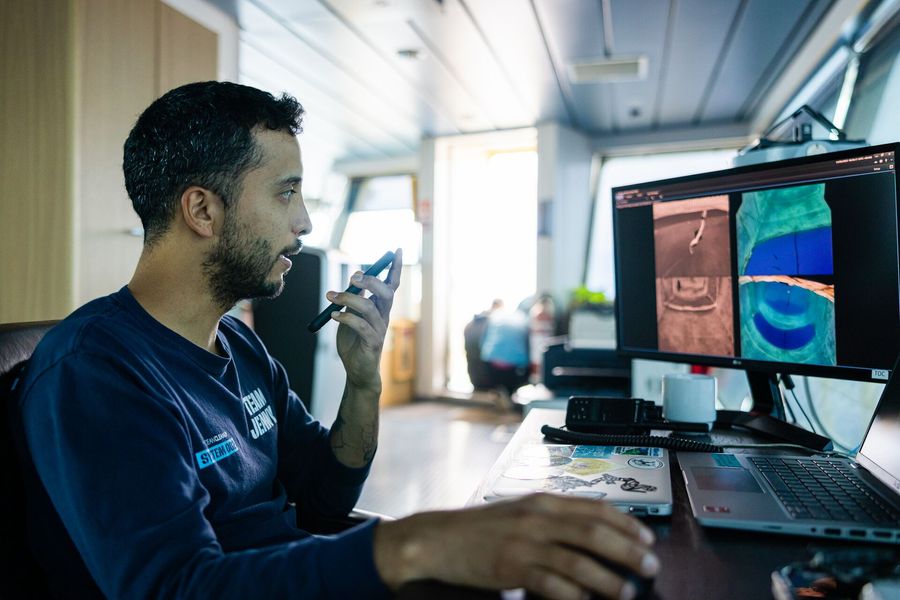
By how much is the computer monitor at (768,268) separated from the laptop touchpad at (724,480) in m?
0.31

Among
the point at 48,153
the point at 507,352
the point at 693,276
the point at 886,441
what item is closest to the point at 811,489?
the point at 886,441

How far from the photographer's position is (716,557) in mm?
626

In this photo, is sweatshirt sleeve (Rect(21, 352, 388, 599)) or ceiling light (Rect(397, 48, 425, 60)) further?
ceiling light (Rect(397, 48, 425, 60))

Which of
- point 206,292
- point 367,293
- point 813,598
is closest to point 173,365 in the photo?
point 206,292

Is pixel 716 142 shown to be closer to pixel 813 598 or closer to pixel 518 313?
pixel 518 313

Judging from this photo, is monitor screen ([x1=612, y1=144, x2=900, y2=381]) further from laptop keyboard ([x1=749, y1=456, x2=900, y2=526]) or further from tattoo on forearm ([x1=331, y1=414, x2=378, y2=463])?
tattoo on forearm ([x1=331, y1=414, x2=378, y2=463])

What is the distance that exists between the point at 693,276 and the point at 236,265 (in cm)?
89

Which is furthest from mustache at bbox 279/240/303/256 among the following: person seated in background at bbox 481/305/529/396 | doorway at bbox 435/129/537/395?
doorway at bbox 435/129/537/395

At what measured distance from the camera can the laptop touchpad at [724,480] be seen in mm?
804

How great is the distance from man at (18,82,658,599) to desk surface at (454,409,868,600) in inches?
5.1

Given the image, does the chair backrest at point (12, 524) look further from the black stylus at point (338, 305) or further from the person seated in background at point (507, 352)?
the person seated in background at point (507, 352)

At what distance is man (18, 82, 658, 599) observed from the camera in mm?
501

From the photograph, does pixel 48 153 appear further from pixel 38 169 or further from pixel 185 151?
pixel 185 151

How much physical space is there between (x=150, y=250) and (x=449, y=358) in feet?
16.8
